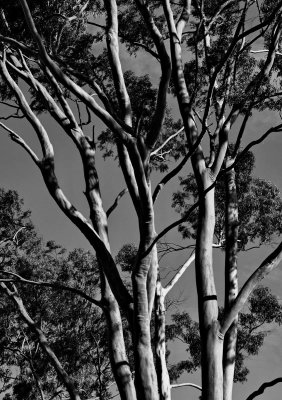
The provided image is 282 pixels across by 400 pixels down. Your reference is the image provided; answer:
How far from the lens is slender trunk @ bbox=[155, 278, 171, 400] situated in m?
7.82

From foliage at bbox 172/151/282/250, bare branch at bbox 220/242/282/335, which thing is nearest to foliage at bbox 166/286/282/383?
foliage at bbox 172/151/282/250

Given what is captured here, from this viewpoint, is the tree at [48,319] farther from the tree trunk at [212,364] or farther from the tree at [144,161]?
the tree trunk at [212,364]

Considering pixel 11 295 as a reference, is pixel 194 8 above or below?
above

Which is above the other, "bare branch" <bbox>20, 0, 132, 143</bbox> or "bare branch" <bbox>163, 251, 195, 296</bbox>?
"bare branch" <bbox>163, 251, 195, 296</bbox>

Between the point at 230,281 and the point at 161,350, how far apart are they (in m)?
3.41

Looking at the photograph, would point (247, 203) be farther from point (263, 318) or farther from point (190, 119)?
point (190, 119)

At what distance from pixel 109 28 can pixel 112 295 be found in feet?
10.5

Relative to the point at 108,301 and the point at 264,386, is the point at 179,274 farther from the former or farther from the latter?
the point at 264,386

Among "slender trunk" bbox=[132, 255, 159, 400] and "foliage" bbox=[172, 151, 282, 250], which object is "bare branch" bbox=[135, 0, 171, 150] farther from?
"foliage" bbox=[172, 151, 282, 250]

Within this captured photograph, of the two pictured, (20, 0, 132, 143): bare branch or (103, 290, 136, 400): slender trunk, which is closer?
(20, 0, 132, 143): bare branch

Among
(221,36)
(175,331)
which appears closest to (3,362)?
(175,331)

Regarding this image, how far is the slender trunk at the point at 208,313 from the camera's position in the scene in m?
3.78

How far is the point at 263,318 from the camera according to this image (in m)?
12.5

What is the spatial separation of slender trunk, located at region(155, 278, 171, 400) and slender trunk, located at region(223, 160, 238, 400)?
2600 mm
